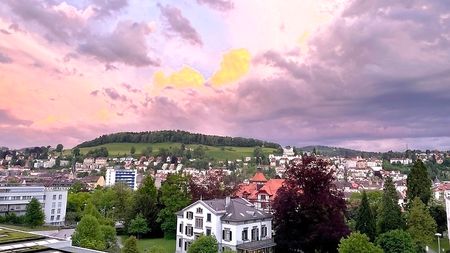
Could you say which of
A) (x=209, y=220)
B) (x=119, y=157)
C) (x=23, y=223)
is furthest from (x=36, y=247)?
(x=119, y=157)

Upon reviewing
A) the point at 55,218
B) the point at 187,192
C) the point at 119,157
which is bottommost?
the point at 55,218

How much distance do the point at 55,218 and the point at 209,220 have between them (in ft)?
118

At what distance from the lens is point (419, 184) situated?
50.6m

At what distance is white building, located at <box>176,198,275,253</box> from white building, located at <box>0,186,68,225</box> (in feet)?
101

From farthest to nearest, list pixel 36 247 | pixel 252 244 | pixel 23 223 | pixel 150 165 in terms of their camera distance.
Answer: pixel 150 165 < pixel 23 223 < pixel 252 244 < pixel 36 247

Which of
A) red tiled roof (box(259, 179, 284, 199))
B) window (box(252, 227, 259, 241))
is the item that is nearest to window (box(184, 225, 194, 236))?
window (box(252, 227, 259, 241))

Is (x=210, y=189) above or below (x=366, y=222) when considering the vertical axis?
above

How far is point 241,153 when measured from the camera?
613 feet

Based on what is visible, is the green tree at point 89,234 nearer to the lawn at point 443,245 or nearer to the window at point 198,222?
the window at point 198,222

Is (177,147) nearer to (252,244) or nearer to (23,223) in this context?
(23,223)

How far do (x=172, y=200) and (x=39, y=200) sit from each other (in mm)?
26665

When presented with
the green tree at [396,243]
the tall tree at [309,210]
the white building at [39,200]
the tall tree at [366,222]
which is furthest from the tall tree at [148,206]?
the green tree at [396,243]

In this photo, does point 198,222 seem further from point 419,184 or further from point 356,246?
point 419,184

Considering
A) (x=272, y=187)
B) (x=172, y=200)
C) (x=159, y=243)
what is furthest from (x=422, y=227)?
(x=272, y=187)
